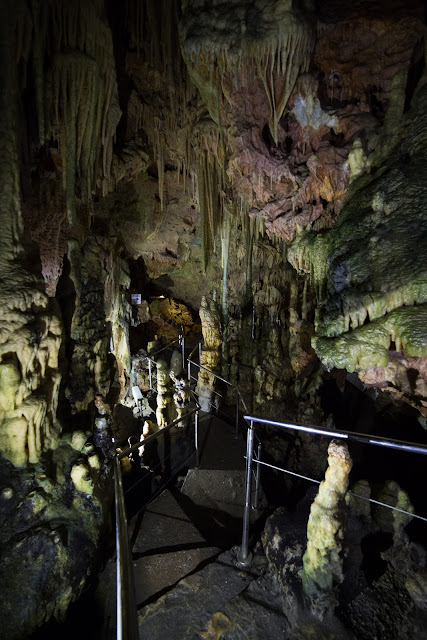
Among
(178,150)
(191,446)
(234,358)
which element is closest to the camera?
(191,446)

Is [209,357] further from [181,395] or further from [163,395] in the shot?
[181,395]

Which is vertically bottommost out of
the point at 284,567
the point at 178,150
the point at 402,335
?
the point at 284,567

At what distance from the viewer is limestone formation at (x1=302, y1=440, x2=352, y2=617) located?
2.22 metres

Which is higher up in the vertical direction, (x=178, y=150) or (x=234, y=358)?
(x=178, y=150)

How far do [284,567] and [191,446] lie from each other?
4241 millimetres

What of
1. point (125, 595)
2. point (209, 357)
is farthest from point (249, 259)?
point (125, 595)

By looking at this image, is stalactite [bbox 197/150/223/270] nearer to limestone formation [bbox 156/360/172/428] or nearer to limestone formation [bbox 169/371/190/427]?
limestone formation [bbox 156/360/172/428]

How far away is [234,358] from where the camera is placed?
11.5 meters

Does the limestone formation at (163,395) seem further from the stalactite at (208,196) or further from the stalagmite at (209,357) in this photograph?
→ the stalactite at (208,196)

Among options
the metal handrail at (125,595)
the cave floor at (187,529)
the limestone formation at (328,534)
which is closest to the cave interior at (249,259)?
the limestone formation at (328,534)

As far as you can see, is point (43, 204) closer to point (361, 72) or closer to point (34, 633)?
point (361, 72)

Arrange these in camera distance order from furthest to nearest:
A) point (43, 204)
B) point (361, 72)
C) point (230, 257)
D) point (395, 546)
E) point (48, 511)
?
point (230, 257)
point (43, 204)
point (361, 72)
point (48, 511)
point (395, 546)

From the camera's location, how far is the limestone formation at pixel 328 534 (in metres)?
2.22

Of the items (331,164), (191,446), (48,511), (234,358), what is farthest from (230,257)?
(48,511)
